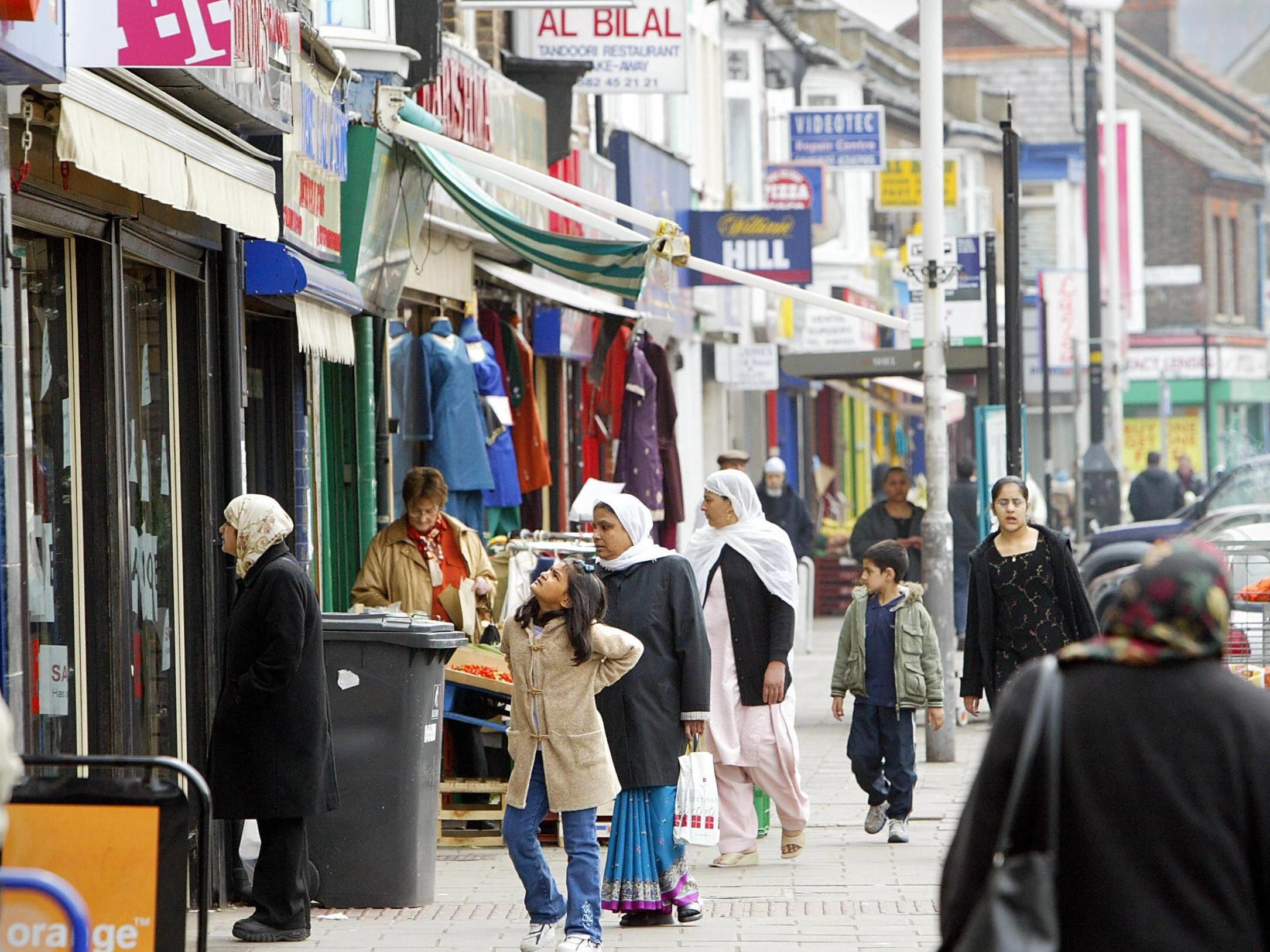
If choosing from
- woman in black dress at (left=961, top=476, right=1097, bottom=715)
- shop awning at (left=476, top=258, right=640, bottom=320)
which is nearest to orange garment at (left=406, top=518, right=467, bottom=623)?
woman in black dress at (left=961, top=476, right=1097, bottom=715)

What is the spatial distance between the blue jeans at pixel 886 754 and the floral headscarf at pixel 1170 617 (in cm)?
707

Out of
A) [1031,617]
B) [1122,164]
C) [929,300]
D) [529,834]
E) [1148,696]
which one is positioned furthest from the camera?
[1122,164]

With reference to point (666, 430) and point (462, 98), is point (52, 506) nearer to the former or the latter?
point (462, 98)

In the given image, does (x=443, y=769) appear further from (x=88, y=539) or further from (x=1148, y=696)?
(x=1148, y=696)

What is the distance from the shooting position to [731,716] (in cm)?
1070

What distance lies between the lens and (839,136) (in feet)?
91.5

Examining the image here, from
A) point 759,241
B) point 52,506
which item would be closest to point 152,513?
point 52,506

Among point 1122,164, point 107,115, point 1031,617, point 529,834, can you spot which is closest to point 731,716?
point 1031,617

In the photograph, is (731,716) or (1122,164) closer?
(731,716)

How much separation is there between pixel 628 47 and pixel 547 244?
20.2ft

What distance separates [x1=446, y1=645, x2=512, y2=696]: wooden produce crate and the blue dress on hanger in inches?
122

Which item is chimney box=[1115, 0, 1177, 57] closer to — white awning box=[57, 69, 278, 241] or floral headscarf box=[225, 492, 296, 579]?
white awning box=[57, 69, 278, 241]

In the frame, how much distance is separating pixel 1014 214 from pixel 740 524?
5419mm

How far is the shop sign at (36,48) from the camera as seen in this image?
642 cm
